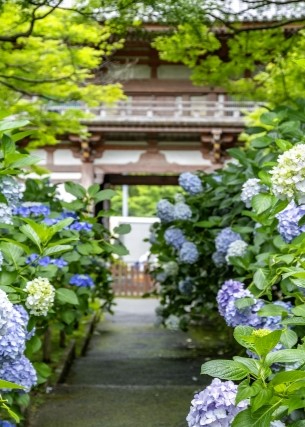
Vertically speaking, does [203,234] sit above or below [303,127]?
below

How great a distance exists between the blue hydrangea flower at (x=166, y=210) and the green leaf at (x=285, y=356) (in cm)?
373

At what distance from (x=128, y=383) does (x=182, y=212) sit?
1.32 meters

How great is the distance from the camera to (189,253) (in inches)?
190

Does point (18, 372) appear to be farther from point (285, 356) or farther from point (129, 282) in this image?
point (129, 282)

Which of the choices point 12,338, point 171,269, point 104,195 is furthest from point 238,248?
point 171,269

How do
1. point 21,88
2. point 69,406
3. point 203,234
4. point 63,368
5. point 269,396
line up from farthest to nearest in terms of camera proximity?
point 21,88
point 63,368
point 203,234
point 69,406
point 269,396

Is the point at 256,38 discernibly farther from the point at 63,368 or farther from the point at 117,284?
the point at 117,284

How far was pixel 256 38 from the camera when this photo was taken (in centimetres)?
534

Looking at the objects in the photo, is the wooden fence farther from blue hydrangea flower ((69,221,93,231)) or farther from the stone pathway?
blue hydrangea flower ((69,221,93,231))

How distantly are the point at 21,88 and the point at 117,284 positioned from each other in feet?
28.6

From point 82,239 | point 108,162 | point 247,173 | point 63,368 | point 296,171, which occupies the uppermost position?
point 296,171

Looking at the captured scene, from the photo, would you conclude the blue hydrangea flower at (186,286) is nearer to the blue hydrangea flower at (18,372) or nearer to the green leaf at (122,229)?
the green leaf at (122,229)

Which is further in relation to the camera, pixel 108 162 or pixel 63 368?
pixel 108 162

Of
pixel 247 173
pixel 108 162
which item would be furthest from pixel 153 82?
pixel 247 173
